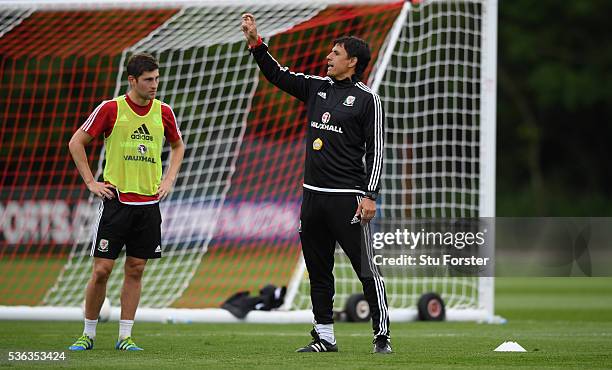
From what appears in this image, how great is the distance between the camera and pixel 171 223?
17.5 metres

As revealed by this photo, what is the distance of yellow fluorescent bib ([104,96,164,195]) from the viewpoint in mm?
7984

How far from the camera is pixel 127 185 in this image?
7977mm

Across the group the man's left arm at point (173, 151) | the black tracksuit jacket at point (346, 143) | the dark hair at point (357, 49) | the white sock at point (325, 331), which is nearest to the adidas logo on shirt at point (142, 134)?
the man's left arm at point (173, 151)

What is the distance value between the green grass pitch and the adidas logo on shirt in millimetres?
1506

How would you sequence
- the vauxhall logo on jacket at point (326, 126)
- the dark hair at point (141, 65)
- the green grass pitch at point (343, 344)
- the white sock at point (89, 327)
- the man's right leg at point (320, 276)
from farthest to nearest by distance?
the white sock at point (89, 327)
the dark hair at point (141, 65)
the man's right leg at point (320, 276)
the vauxhall logo on jacket at point (326, 126)
the green grass pitch at point (343, 344)

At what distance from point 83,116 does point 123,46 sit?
4.66 metres

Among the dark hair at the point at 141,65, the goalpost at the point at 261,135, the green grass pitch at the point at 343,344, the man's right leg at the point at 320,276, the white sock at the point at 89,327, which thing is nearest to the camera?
the green grass pitch at the point at 343,344

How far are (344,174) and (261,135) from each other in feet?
24.5

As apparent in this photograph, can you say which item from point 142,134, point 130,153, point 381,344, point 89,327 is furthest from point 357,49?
point 89,327

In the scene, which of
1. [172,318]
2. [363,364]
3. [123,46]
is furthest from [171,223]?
[363,364]

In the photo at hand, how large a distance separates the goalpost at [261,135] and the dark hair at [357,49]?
355 centimetres

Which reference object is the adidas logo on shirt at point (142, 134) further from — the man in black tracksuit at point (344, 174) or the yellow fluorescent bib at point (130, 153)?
the man in black tracksuit at point (344, 174)

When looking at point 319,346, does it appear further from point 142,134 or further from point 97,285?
point 142,134

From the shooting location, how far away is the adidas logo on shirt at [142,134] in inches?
316
